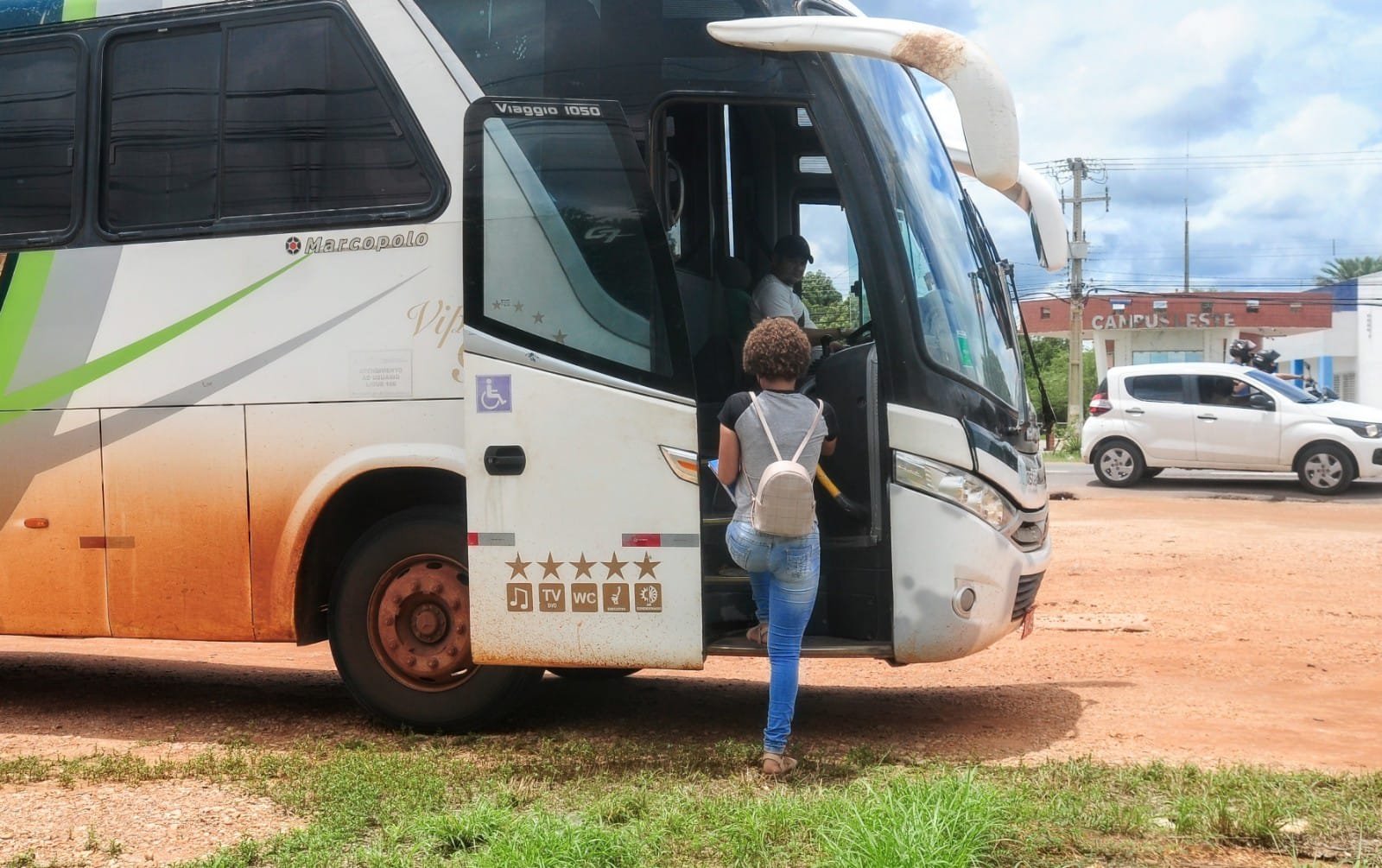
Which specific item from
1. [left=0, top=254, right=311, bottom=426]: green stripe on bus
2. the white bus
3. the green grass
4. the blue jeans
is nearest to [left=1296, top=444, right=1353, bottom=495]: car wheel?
the white bus

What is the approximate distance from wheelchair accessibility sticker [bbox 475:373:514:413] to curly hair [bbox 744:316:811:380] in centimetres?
109

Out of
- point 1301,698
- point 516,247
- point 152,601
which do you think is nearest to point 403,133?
point 516,247

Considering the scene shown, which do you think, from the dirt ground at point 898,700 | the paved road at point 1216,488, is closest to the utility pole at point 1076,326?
the paved road at point 1216,488

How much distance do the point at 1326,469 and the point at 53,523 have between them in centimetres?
1615

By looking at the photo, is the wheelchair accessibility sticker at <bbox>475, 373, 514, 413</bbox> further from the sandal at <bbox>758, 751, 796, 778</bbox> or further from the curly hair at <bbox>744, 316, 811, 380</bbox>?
the sandal at <bbox>758, 751, 796, 778</bbox>

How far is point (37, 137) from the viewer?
677cm

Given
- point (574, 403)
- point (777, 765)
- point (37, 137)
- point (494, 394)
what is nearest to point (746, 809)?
point (777, 765)

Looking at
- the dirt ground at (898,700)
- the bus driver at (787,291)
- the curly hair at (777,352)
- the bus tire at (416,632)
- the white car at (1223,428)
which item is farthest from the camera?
the white car at (1223,428)

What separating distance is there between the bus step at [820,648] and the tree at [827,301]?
1.68 m

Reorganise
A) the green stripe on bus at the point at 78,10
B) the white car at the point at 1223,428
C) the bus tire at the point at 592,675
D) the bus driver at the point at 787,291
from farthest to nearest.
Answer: the white car at the point at 1223,428
the bus tire at the point at 592,675
the green stripe on bus at the point at 78,10
the bus driver at the point at 787,291

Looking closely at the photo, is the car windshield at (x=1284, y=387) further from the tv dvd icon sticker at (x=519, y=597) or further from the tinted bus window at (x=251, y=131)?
the tinted bus window at (x=251, y=131)

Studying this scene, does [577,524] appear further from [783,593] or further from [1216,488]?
[1216,488]

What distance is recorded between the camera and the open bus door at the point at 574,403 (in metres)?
5.74

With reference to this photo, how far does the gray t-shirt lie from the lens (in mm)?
5320
